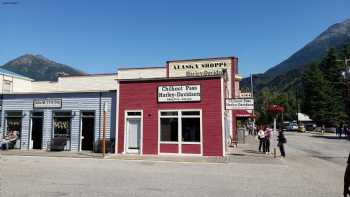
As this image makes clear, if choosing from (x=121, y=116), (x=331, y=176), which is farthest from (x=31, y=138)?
(x=331, y=176)

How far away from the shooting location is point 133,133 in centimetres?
2044

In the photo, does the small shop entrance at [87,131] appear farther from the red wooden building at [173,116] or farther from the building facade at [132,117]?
the red wooden building at [173,116]

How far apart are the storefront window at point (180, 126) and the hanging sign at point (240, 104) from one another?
1.90 meters

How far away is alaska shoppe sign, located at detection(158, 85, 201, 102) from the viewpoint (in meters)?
19.4

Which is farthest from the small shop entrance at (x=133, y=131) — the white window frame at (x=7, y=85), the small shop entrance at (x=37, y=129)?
the white window frame at (x=7, y=85)

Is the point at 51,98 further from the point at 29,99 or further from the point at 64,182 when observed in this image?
the point at 64,182

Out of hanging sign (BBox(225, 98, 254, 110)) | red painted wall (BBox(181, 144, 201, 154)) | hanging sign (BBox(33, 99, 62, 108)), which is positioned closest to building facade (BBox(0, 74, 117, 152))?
hanging sign (BBox(33, 99, 62, 108))

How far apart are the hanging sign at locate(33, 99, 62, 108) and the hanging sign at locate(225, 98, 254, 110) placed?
1124 cm

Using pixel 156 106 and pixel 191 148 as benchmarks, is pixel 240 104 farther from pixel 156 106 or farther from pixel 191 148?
pixel 156 106

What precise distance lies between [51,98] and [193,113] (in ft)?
32.8

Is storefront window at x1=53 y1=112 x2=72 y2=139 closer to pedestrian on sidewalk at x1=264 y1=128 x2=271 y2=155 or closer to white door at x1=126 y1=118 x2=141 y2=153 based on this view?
white door at x1=126 y1=118 x2=141 y2=153

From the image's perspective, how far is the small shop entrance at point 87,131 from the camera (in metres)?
21.7

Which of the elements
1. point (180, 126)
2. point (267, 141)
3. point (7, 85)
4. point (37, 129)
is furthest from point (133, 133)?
point (7, 85)

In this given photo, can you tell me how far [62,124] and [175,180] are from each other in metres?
13.5
